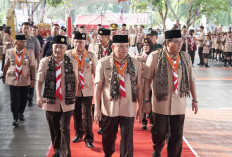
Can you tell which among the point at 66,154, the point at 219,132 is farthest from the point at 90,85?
the point at 219,132

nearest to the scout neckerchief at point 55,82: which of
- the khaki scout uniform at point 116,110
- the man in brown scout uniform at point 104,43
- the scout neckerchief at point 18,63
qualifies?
the khaki scout uniform at point 116,110

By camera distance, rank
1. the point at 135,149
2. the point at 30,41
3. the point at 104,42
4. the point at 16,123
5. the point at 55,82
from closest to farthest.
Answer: the point at 55,82, the point at 135,149, the point at 104,42, the point at 16,123, the point at 30,41

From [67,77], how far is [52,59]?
345 millimetres

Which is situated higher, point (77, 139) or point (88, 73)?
point (88, 73)

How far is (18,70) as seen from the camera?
8.23 metres

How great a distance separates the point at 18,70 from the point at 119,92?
3.62 metres

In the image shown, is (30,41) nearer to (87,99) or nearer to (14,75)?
(14,75)

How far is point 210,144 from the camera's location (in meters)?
7.25

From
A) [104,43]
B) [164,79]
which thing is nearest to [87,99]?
[104,43]

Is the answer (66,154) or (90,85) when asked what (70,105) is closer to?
(66,154)

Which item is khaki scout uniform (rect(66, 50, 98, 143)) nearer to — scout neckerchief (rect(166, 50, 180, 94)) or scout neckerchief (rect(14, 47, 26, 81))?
scout neckerchief (rect(14, 47, 26, 81))

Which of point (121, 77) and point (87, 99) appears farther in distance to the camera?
point (87, 99)

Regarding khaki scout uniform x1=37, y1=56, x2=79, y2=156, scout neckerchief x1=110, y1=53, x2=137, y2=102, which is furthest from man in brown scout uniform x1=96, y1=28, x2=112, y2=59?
scout neckerchief x1=110, y1=53, x2=137, y2=102

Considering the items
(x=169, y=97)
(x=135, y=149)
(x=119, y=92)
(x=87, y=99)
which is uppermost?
(x=119, y=92)
